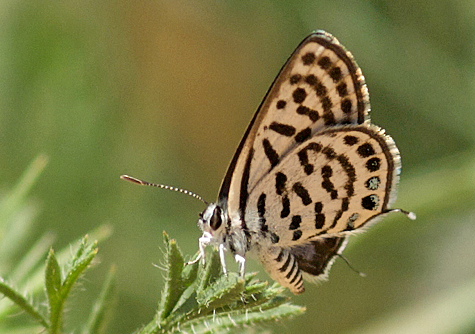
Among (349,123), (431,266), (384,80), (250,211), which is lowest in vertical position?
(431,266)

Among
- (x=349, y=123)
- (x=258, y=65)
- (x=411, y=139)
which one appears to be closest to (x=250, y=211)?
(x=349, y=123)

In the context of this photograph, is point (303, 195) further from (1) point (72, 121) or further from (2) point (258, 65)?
(2) point (258, 65)

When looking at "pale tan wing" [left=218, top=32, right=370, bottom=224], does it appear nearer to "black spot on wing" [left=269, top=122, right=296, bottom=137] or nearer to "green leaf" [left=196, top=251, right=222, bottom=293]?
"black spot on wing" [left=269, top=122, right=296, bottom=137]

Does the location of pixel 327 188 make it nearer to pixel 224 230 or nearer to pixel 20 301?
pixel 224 230

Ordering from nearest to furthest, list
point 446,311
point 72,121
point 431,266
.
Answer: point 446,311, point 72,121, point 431,266

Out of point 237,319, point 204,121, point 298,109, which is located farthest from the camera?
point 204,121

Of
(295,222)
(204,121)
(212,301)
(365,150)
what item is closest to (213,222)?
(295,222)
